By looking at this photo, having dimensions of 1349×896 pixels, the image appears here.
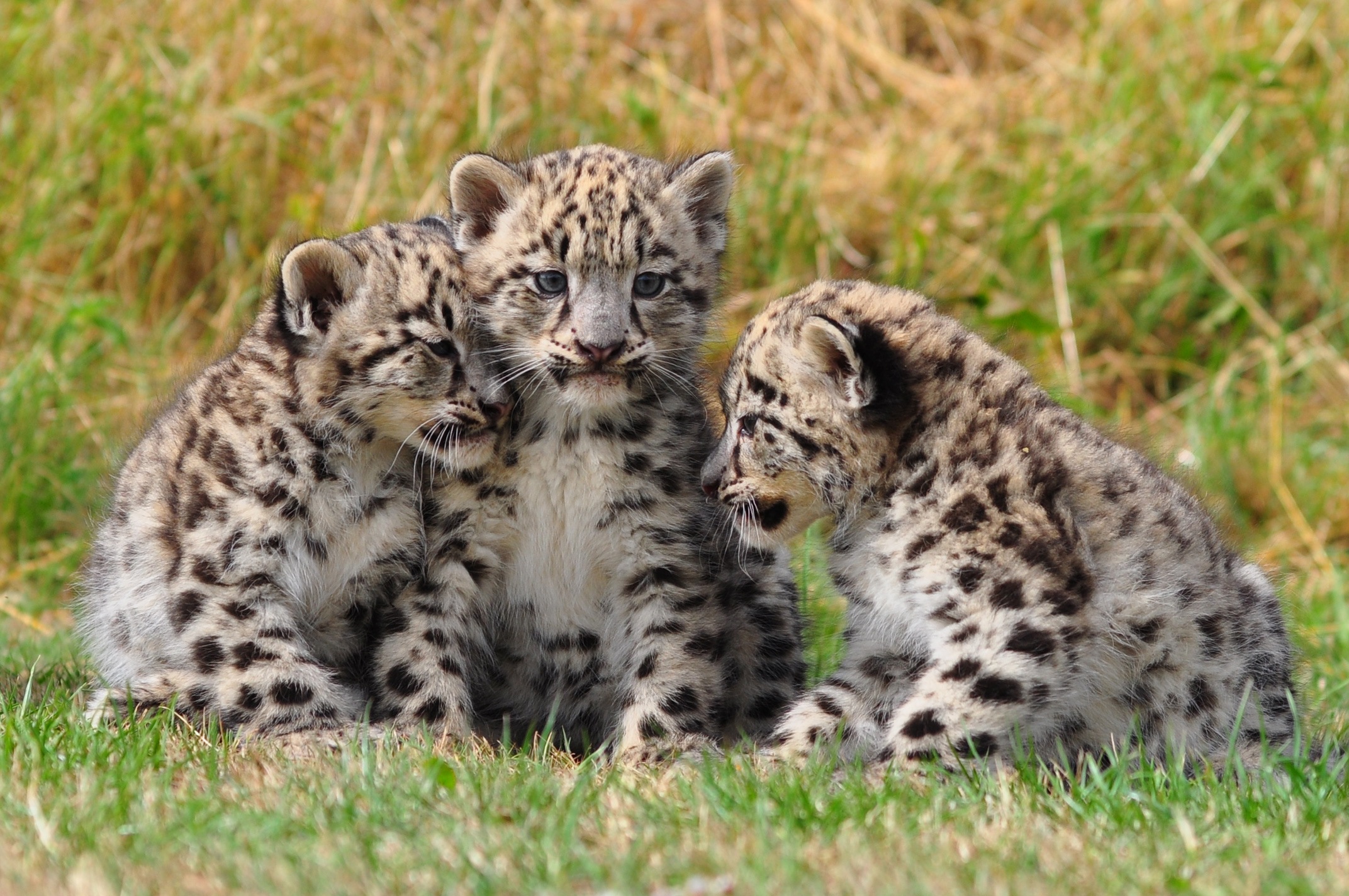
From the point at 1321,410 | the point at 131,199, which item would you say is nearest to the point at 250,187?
the point at 131,199

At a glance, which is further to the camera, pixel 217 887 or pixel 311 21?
pixel 311 21

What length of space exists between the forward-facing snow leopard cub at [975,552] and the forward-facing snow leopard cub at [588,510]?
1.31ft

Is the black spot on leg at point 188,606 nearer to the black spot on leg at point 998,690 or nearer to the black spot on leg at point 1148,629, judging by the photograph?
the black spot on leg at point 998,690

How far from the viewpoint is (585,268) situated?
666 cm

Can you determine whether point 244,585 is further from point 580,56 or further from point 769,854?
point 580,56

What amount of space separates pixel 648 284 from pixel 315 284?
1.37 metres

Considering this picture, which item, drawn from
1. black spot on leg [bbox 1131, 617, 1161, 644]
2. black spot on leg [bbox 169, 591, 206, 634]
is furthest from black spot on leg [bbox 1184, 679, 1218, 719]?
black spot on leg [bbox 169, 591, 206, 634]

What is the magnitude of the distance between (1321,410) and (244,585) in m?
8.59

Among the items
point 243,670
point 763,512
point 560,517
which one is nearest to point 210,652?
point 243,670

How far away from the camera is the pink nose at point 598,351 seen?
21.3 ft

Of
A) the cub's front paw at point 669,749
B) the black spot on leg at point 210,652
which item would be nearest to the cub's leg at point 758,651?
the cub's front paw at point 669,749

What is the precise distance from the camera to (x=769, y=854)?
4.31 metres

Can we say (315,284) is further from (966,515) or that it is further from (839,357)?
(966,515)

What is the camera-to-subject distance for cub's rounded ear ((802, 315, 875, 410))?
19.9 ft
